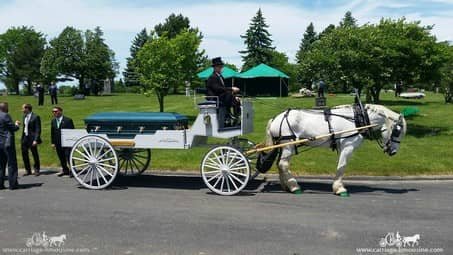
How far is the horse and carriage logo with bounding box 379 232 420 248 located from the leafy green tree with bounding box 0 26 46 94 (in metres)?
68.1

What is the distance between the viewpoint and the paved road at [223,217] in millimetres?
6238

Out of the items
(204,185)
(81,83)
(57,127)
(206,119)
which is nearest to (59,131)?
(57,127)

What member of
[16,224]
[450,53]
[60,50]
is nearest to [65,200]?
[16,224]

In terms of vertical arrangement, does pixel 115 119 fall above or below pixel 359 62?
below

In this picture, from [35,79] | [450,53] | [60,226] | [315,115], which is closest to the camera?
[60,226]

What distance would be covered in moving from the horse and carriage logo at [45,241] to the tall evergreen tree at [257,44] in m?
58.8

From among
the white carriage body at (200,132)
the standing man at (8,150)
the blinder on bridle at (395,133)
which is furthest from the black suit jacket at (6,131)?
the blinder on bridle at (395,133)

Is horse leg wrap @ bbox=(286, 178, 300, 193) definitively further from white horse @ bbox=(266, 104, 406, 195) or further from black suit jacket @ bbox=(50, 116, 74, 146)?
black suit jacket @ bbox=(50, 116, 74, 146)

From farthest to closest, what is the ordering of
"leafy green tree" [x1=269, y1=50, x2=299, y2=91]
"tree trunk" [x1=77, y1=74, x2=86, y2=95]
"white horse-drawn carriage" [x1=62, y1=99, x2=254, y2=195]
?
"leafy green tree" [x1=269, y1=50, x2=299, y2=91] → "tree trunk" [x1=77, y1=74, x2=86, y2=95] → "white horse-drawn carriage" [x1=62, y1=99, x2=254, y2=195]

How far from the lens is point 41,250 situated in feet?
19.8

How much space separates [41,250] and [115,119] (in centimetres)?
436

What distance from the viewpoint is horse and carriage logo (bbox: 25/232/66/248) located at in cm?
623

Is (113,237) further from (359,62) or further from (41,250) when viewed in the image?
(359,62)

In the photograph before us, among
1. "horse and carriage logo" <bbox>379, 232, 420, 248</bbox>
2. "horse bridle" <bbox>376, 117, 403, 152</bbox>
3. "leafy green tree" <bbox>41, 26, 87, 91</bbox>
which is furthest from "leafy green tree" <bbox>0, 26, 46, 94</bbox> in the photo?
"horse and carriage logo" <bbox>379, 232, 420, 248</bbox>
